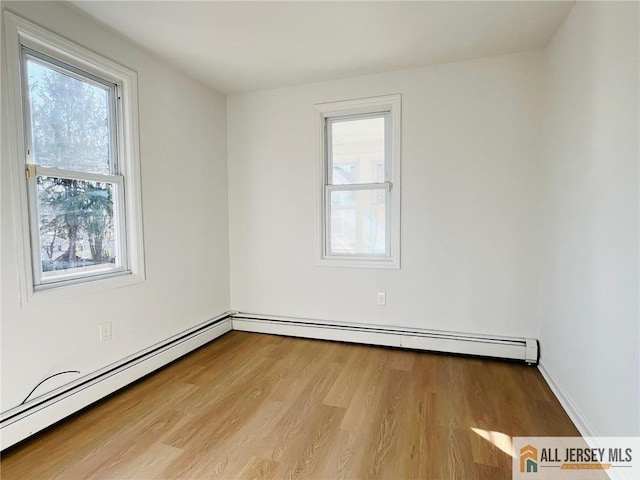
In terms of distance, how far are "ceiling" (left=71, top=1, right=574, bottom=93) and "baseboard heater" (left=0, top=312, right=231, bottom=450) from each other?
7.54 ft

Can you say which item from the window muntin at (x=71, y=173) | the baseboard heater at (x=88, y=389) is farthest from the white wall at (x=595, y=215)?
the window muntin at (x=71, y=173)

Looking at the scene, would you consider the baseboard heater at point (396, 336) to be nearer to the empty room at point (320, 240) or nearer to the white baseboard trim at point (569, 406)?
the empty room at point (320, 240)

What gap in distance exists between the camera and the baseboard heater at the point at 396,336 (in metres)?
2.72

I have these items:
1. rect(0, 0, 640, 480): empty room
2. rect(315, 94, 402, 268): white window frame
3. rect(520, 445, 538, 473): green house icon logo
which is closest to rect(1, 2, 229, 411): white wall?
rect(0, 0, 640, 480): empty room

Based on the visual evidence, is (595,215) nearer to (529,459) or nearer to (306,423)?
(529,459)

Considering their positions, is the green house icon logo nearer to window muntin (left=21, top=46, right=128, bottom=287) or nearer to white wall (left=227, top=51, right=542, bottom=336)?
white wall (left=227, top=51, right=542, bottom=336)

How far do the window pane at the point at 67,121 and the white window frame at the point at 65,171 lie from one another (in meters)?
0.06

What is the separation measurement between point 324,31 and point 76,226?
2.10m

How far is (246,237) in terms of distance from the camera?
3559 mm

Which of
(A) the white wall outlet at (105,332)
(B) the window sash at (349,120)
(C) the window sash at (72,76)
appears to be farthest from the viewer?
(B) the window sash at (349,120)

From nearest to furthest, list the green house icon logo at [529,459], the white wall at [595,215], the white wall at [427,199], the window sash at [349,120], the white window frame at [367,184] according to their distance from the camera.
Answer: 1. the white wall at [595,215]
2. the green house icon logo at [529,459]
3. the white wall at [427,199]
4. the white window frame at [367,184]
5. the window sash at [349,120]

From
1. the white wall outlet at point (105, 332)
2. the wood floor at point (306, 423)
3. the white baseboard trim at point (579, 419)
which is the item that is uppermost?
the white wall outlet at point (105, 332)

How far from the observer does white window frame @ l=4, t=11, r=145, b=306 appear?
174cm

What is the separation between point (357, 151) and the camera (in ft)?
10.6
